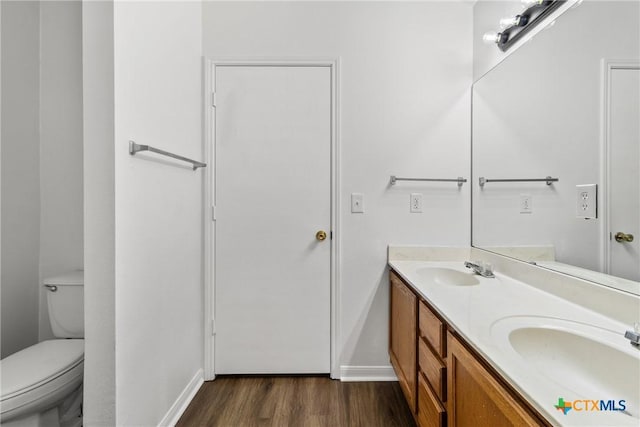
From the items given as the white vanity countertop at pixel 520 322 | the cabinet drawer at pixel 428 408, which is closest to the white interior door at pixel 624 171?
the white vanity countertop at pixel 520 322

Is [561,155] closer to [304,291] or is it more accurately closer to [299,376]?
[304,291]

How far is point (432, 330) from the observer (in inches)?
48.3

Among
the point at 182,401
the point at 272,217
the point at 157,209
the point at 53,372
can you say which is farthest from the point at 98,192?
the point at 182,401

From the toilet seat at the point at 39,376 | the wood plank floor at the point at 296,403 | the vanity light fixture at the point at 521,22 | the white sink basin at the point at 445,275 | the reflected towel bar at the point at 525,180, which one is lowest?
the wood plank floor at the point at 296,403

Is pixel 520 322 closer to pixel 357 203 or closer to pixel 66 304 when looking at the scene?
pixel 357 203

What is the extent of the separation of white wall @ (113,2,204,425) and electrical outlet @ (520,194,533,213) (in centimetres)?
185

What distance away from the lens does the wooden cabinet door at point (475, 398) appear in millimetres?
688

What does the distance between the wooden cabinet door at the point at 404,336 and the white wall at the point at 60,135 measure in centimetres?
186

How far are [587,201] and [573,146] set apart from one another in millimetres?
239

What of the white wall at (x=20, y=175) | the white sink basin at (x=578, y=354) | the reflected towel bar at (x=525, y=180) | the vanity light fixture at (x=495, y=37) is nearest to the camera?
the white sink basin at (x=578, y=354)

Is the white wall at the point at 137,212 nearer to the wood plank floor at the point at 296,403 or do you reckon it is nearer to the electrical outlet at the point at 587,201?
the wood plank floor at the point at 296,403

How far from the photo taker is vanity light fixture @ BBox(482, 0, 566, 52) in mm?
1391

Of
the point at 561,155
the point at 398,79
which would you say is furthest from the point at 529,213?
the point at 398,79

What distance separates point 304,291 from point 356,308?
0.37 meters
